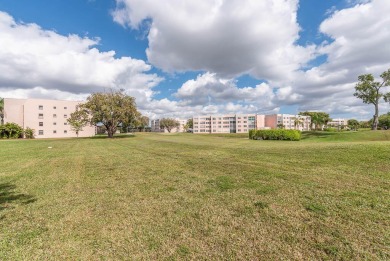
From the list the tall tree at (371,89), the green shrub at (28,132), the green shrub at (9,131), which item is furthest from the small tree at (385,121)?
the green shrub at (9,131)

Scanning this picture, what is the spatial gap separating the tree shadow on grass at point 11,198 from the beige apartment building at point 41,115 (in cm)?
7054

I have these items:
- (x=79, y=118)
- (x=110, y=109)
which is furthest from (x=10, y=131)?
(x=110, y=109)

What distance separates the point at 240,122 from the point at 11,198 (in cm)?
14196

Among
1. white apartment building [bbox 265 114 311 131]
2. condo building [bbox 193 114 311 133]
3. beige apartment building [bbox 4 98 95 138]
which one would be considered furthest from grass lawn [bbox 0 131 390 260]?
white apartment building [bbox 265 114 311 131]

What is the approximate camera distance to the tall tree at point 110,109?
44066 millimetres

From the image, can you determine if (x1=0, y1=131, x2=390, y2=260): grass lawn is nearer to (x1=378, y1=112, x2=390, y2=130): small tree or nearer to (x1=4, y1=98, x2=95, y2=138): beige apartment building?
(x1=4, y1=98, x2=95, y2=138): beige apartment building

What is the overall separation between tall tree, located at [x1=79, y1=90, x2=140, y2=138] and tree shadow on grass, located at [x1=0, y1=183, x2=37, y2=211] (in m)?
39.1

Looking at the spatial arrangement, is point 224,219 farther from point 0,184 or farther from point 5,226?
point 0,184

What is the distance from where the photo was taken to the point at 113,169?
10.4m

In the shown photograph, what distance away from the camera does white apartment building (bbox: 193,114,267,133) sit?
141125 millimetres

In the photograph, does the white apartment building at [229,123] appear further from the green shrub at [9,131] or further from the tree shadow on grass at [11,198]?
the tree shadow on grass at [11,198]

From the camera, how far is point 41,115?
63625 millimetres

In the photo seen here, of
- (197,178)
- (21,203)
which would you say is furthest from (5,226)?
(197,178)

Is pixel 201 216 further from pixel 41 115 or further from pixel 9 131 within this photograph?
pixel 41 115
